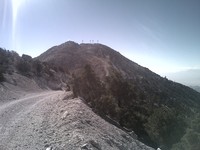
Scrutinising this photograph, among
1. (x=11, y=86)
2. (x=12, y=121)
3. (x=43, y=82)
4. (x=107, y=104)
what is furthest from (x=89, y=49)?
(x=12, y=121)

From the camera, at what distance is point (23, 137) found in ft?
68.2

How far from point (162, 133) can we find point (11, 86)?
1243 inches

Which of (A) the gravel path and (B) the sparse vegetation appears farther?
(B) the sparse vegetation

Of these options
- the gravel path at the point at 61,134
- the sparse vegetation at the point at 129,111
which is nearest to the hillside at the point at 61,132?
the gravel path at the point at 61,134

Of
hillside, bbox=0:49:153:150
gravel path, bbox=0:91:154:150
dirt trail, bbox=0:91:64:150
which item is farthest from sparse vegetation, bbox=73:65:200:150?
gravel path, bbox=0:91:154:150

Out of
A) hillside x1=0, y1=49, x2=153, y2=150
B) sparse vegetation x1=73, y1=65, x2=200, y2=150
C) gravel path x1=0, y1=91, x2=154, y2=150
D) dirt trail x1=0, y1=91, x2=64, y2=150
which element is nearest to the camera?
gravel path x1=0, y1=91, x2=154, y2=150

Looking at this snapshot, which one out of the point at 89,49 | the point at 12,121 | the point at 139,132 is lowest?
the point at 139,132

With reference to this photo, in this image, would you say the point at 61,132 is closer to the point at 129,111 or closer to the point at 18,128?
the point at 18,128

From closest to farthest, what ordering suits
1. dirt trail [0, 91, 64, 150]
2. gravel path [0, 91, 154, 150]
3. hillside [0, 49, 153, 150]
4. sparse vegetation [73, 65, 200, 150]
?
gravel path [0, 91, 154, 150]
hillside [0, 49, 153, 150]
dirt trail [0, 91, 64, 150]
sparse vegetation [73, 65, 200, 150]

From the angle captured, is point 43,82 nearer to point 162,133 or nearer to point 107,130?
point 162,133

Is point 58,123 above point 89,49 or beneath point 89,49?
beneath

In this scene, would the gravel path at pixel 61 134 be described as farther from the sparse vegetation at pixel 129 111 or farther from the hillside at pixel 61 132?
the sparse vegetation at pixel 129 111

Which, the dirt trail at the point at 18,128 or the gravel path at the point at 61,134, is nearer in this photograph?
A: the gravel path at the point at 61,134

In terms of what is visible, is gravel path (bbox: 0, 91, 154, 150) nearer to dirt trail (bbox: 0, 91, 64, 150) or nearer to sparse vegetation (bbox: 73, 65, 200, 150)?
dirt trail (bbox: 0, 91, 64, 150)
